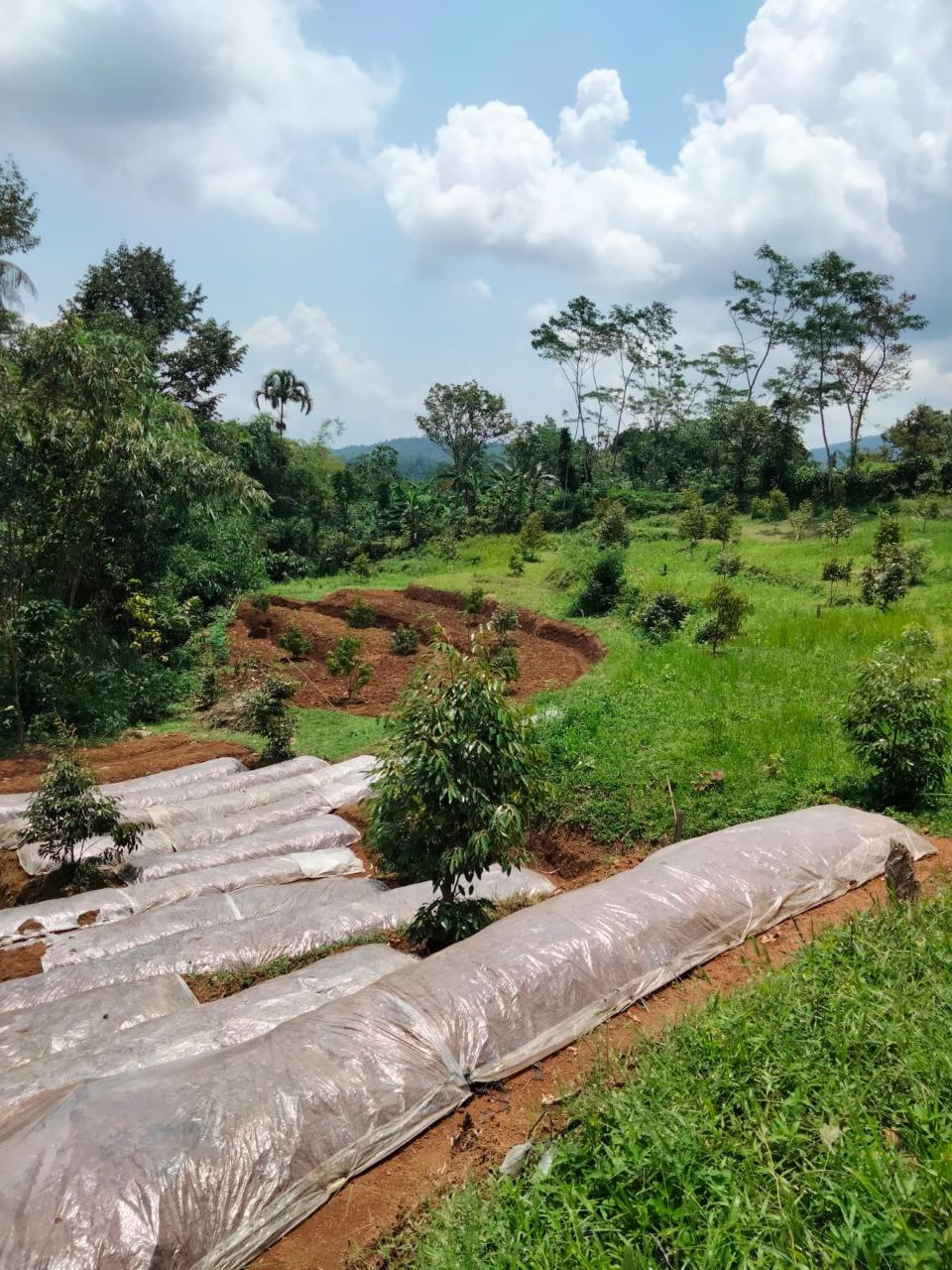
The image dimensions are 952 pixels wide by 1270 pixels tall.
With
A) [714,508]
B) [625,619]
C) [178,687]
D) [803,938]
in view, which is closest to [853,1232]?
[803,938]

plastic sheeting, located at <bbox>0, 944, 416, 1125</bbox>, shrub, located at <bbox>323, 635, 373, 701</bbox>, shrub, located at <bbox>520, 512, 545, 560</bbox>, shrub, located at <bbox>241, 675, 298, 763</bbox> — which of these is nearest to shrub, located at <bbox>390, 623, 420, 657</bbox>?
shrub, located at <bbox>323, 635, 373, 701</bbox>

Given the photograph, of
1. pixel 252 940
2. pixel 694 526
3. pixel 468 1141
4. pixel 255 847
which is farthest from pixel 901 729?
pixel 694 526

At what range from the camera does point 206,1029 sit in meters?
4.47

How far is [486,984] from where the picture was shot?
14.0 ft

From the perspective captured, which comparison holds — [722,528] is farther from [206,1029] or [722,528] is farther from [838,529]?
[206,1029]

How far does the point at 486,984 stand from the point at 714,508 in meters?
29.3

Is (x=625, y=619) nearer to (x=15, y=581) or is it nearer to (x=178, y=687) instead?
(x=178, y=687)

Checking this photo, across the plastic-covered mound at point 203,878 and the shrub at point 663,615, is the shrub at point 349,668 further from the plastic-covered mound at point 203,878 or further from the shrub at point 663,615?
the plastic-covered mound at point 203,878

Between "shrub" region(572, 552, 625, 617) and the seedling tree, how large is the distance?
14.1 meters

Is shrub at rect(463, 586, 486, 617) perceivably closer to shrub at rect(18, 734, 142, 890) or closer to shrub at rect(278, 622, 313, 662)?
shrub at rect(278, 622, 313, 662)

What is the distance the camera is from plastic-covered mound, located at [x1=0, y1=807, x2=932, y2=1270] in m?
2.84

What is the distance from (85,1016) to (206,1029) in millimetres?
960

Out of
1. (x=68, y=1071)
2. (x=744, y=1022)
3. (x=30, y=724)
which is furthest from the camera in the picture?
(x=30, y=724)

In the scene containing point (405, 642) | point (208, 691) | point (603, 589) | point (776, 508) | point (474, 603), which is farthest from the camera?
point (776, 508)
